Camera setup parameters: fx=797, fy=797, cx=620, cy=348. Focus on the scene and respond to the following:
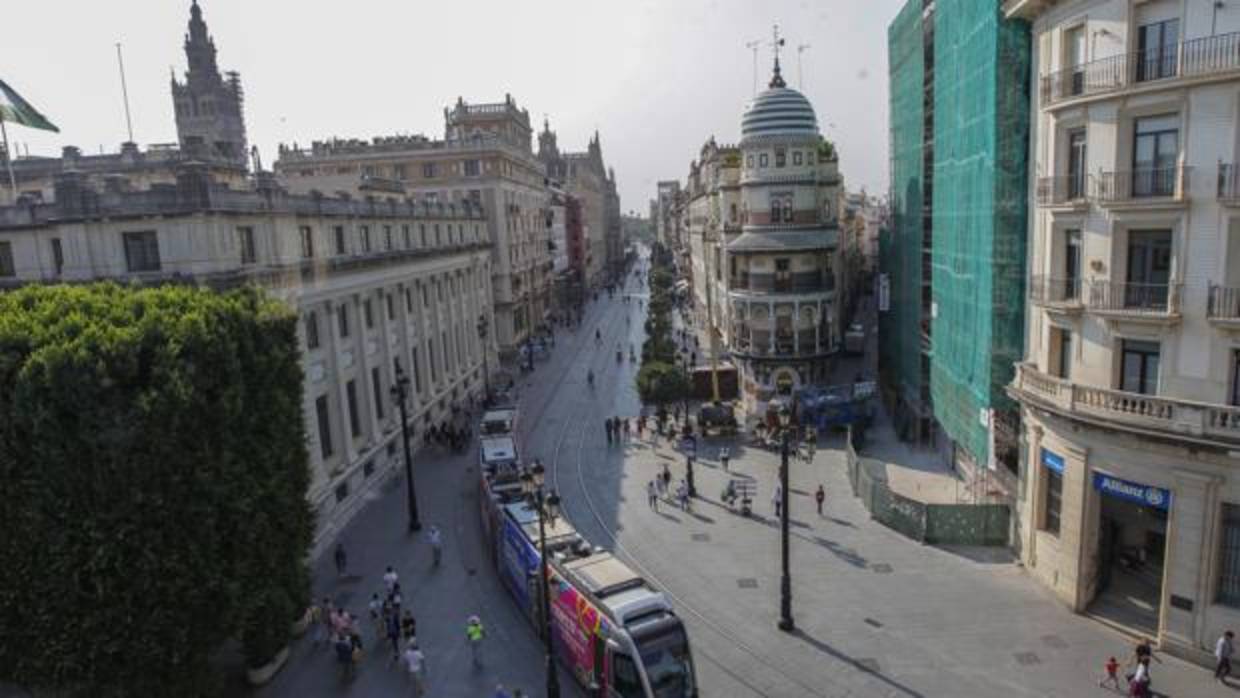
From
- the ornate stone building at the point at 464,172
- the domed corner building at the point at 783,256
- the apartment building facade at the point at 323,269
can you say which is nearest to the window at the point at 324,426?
the apartment building facade at the point at 323,269

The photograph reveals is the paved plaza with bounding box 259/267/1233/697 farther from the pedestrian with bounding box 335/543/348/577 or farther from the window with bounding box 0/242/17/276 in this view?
the window with bounding box 0/242/17/276

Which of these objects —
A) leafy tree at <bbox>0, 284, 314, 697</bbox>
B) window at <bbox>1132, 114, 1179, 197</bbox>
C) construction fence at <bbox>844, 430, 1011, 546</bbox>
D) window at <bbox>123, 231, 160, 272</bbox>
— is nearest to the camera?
leafy tree at <bbox>0, 284, 314, 697</bbox>

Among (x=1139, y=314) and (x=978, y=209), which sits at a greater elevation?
(x=978, y=209)

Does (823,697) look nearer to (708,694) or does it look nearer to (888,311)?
(708,694)

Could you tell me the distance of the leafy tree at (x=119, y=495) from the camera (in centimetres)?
1495

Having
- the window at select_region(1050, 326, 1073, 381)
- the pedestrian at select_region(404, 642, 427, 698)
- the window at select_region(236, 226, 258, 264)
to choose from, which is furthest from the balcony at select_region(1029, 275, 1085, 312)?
the window at select_region(236, 226, 258, 264)

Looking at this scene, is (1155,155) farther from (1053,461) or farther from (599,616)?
(599,616)

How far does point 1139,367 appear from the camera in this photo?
1988 cm

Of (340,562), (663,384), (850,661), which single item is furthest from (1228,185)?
(663,384)

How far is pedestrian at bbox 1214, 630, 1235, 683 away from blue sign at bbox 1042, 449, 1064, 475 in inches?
199

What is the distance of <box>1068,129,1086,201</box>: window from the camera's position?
816 inches

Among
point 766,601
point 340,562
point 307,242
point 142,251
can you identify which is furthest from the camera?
point 307,242

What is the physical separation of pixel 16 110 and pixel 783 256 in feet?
106

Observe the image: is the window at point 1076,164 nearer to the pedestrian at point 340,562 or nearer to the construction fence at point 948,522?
the construction fence at point 948,522
